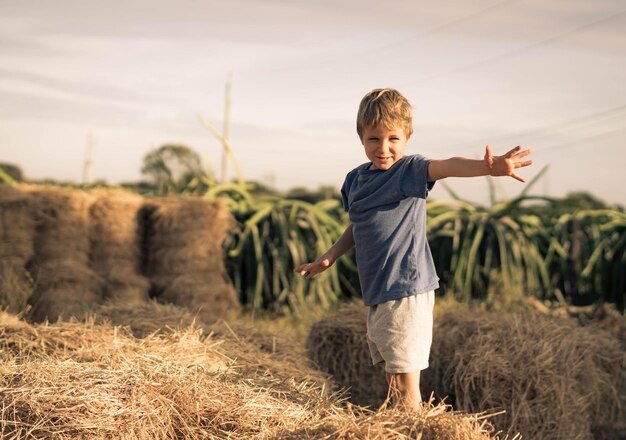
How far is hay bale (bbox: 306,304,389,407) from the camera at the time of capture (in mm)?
4457

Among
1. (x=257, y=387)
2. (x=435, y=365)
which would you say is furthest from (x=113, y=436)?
(x=435, y=365)

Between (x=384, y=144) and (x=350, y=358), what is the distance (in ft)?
5.91

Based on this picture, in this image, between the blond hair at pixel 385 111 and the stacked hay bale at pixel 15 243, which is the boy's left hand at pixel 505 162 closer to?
the blond hair at pixel 385 111

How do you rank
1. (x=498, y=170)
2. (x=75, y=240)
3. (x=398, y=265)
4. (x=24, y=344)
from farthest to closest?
(x=75, y=240), (x=24, y=344), (x=398, y=265), (x=498, y=170)

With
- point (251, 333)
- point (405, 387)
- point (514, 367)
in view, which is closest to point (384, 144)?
point (405, 387)

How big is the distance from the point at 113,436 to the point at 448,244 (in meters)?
6.51

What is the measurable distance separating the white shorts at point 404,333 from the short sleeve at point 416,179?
42cm

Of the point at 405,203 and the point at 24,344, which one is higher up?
the point at 405,203

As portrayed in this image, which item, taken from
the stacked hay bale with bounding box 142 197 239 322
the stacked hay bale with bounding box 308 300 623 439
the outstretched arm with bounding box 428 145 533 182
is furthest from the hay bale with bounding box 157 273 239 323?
the outstretched arm with bounding box 428 145 533 182

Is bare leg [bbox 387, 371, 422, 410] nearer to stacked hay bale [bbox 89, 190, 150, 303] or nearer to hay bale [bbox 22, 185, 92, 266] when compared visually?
stacked hay bale [bbox 89, 190, 150, 303]

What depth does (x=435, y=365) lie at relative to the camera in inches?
168

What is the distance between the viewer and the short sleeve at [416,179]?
2.99 metres

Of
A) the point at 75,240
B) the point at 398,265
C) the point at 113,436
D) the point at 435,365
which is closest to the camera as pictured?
the point at 113,436

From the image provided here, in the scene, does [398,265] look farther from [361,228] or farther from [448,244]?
[448,244]
